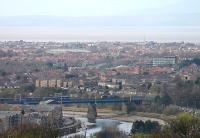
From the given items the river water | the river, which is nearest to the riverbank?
the river

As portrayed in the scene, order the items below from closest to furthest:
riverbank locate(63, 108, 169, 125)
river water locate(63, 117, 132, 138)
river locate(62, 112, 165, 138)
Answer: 1. river water locate(63, 117, 132, 138)
2. river locate(62, 112, 165, 138)
3. riverbank locate(63, 108, 169, 125)

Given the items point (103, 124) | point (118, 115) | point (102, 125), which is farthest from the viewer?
point (118, 115)

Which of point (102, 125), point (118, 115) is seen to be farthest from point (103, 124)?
point (118, 115)

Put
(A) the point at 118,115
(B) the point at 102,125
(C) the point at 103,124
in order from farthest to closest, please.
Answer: (A) the point at 118,115 < (C) the point at 103,124 < (B) the point at 102,125

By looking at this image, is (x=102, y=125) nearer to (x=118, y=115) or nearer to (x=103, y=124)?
(x=103, y=124)

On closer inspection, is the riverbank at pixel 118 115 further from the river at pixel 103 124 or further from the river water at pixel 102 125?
the river water at pixel 102 125

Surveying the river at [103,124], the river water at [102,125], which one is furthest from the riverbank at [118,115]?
the river water at [102,125]

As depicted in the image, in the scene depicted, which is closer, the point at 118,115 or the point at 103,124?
the point at 103,124

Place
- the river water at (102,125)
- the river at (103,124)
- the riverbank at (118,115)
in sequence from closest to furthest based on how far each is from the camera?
the river water at (102,125) < the river at (103,124) < the riverbank at (118,115)

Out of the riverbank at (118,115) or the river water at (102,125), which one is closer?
the river water at (102,125)

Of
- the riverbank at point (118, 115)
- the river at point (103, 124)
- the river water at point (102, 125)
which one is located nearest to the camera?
the river water at point (102, 125)

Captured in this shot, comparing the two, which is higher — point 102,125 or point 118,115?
point 102,125

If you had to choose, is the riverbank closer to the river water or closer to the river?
the river
